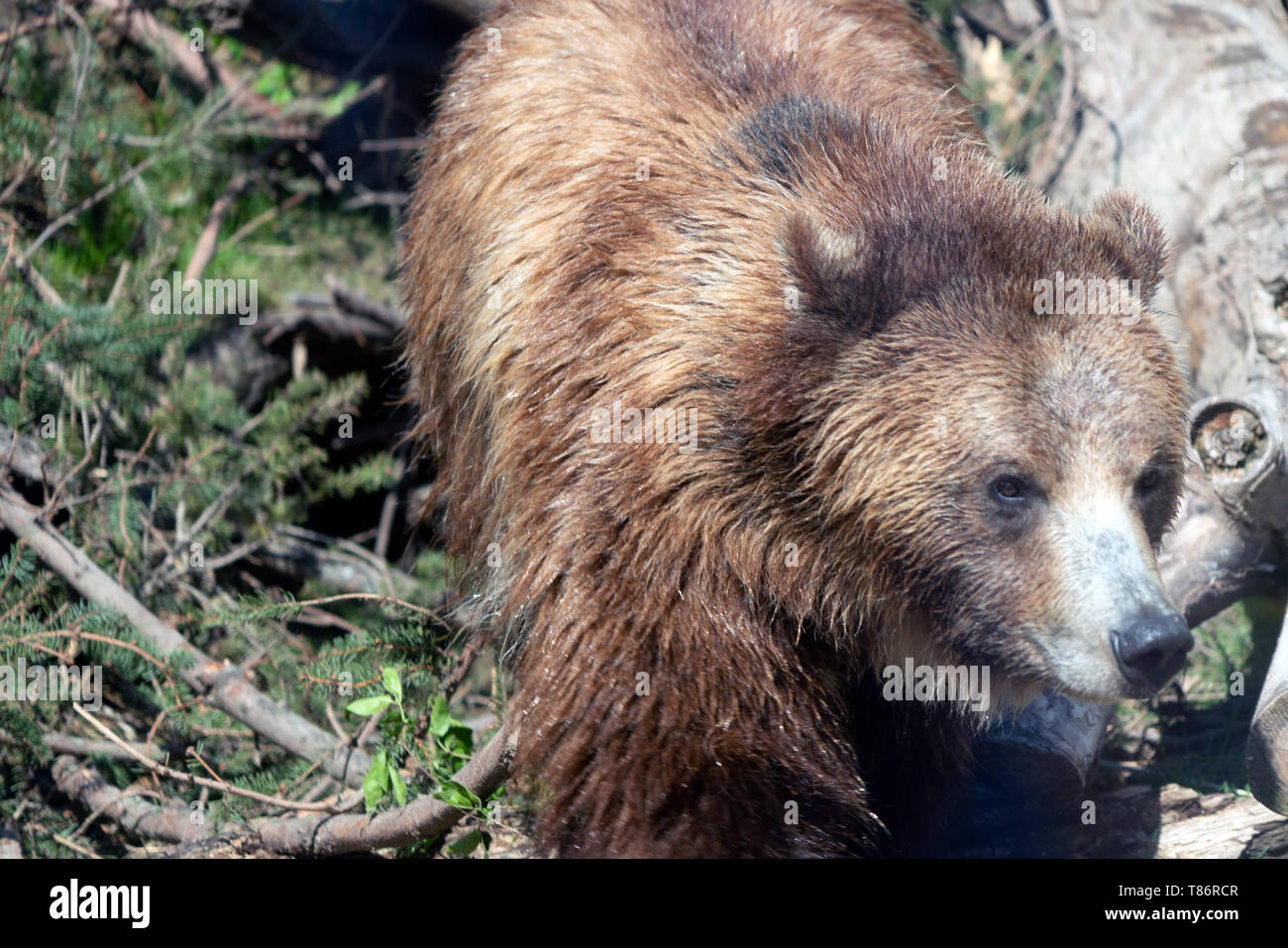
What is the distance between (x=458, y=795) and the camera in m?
3.78

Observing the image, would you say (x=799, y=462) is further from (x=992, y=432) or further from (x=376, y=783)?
(x=376, y=783)

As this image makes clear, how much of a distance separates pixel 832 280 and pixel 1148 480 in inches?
41.4

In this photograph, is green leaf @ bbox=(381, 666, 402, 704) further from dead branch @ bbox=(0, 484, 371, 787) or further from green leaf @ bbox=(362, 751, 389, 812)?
dead branch @ bbox=(0, 484, 371, 787)

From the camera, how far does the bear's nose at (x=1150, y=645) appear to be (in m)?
2.96

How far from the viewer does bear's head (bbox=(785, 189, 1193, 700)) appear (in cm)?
315

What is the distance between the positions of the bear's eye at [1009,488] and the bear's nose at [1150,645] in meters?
0.43

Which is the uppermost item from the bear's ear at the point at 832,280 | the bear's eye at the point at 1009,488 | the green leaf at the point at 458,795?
the bear's ear at the point at 832,280

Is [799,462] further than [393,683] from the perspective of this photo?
No

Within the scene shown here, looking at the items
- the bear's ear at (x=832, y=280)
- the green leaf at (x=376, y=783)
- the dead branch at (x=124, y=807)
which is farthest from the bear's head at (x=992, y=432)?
the dead branch at (x=124, y=807)

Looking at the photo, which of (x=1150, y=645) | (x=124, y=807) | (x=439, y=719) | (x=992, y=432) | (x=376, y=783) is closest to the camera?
(x=1150, y=645)

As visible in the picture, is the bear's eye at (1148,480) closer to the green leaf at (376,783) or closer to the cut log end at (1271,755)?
the cut log end at (1271,755)

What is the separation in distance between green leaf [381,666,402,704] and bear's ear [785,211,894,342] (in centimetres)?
180

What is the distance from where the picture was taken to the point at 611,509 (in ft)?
11.2

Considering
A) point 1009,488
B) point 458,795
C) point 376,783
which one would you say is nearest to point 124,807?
point 376,783
